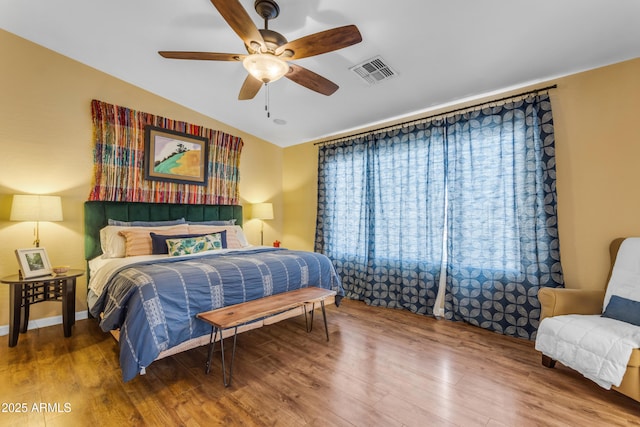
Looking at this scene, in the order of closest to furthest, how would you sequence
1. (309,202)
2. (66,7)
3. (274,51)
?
1. (274,51)
2. (66,7)
3. (309,202)

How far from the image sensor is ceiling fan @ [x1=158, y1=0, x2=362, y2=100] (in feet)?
5.56

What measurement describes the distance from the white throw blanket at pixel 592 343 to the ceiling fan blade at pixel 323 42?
2.50m

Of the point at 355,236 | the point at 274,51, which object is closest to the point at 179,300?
the point at 274,51

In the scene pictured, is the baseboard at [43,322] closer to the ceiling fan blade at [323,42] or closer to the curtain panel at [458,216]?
the curtain panel at [458,216]

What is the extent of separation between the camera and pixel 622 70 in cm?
247

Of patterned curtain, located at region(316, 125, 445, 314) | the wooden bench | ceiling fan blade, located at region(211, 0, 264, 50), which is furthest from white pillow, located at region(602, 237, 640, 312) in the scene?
ceiling fan blade, located at region(211, 0, 264, 50)

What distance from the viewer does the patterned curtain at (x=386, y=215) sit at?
136 inches

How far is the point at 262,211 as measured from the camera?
15.3 feet

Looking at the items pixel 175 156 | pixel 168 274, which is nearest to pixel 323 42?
pixel 168 274

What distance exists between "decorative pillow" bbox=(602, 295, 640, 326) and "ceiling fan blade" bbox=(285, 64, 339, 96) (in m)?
2.77

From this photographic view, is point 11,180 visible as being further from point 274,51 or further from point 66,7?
point 274,51

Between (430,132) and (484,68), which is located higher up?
(484,68)

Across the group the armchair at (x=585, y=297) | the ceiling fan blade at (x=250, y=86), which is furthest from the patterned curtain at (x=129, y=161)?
the armchair at (x=585, y=297)

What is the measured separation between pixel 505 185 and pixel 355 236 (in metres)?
2.04
